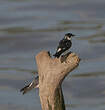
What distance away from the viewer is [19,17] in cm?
2302

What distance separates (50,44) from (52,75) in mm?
10415

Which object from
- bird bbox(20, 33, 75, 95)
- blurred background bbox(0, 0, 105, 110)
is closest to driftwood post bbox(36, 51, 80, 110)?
bird bbox(20, 33, 75, 95)

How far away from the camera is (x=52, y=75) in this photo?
Answer: 9.79m

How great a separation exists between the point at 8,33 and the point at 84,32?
231 cm

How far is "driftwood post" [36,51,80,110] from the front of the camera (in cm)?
977

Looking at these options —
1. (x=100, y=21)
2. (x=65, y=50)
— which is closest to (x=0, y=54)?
(x=100, y=21)

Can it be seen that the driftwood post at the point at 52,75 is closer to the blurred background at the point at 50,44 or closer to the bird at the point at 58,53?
the bird at the point at 58,53

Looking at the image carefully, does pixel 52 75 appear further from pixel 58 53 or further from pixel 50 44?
pixel 50 44

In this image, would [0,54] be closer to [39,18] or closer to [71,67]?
[39,18]

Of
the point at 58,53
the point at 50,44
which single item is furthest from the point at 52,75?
the point at 50,44

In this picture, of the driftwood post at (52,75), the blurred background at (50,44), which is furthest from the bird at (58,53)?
the blurred background at (50,44)

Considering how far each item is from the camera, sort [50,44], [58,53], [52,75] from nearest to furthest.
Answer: [52,75]
[58,53]
[50,44]

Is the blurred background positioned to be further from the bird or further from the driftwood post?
the driftwood post

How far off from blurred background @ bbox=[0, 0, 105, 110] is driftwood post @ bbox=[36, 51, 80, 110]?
513 centimetres
